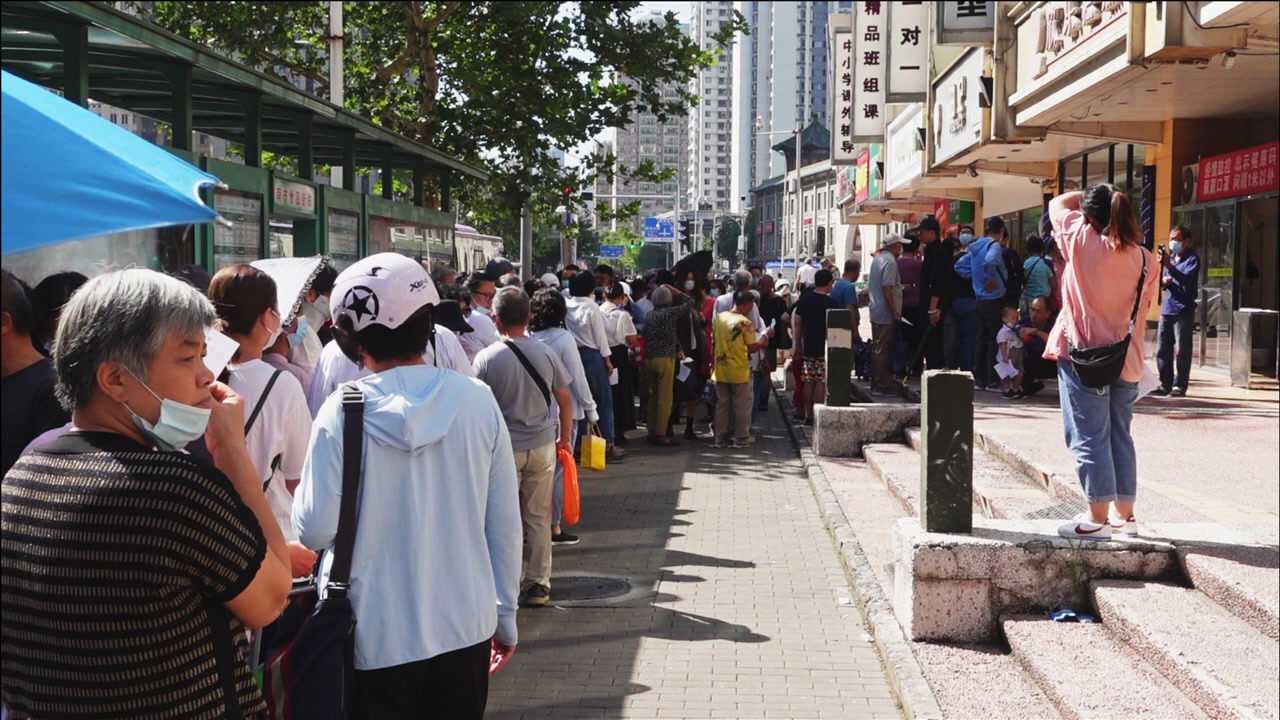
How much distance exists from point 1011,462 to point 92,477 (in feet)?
28.1

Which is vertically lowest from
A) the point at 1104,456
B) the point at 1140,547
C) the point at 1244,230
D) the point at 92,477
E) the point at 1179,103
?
the point at 1140,547

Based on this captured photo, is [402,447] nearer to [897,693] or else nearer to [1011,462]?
[897,693]

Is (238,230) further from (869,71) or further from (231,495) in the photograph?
(869,71)

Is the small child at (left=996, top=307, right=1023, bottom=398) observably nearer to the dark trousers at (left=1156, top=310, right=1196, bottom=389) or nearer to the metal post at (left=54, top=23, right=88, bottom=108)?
the dark trousers at (left=1156, top=310, right=1196, bottom=389)

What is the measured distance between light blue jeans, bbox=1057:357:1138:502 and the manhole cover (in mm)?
3072

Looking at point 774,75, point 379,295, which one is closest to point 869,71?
point 379,295

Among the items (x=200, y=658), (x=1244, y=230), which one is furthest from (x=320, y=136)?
(x=200, y=658)

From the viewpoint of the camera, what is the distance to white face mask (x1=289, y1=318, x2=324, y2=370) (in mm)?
6352

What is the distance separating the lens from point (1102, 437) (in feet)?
21.9

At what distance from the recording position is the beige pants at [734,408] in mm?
15547

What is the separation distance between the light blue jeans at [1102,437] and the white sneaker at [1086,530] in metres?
0.12

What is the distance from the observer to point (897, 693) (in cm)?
636

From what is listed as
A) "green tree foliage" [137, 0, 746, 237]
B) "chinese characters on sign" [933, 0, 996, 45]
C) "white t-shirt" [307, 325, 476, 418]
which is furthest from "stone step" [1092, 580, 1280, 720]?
"green tree foliage" [137, 0, 746, 237]

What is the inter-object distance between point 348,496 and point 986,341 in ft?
41.7
